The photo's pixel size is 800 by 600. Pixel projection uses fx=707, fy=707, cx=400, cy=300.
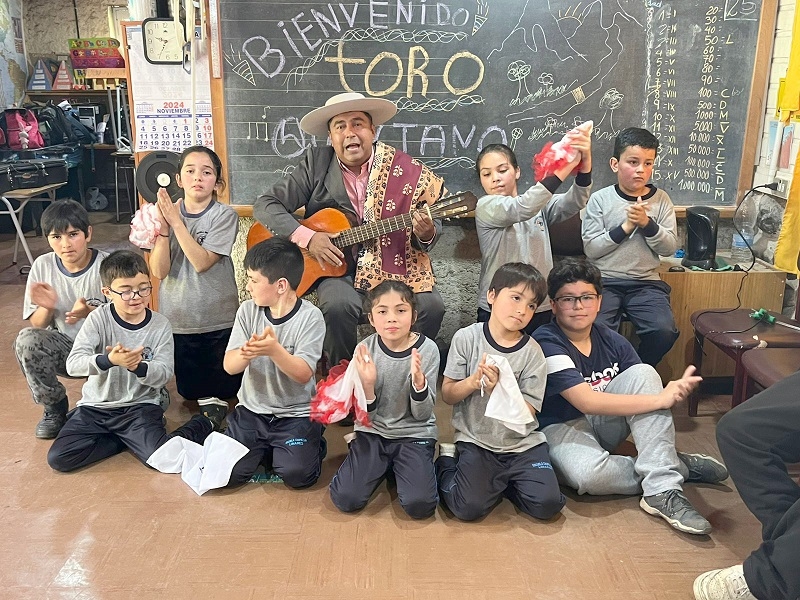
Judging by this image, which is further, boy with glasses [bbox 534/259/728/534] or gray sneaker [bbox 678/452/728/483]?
gray sneaker [bbox 678/452/728/483]

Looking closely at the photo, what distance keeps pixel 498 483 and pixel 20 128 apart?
6.78 meters

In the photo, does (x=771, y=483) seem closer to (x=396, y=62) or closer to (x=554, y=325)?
(x=554, y=325)

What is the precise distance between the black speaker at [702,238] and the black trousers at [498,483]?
163 centimetres

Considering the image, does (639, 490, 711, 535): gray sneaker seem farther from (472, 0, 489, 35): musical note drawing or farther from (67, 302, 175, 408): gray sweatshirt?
(472, 0, 489, 35): musical note drawing

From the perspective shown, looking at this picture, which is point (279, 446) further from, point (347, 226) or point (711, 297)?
point (711, 297)

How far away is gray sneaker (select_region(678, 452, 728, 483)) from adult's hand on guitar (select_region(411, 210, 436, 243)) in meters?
1.45

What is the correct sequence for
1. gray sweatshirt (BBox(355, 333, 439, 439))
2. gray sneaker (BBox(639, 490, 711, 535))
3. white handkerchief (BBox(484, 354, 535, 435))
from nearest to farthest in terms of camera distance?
1. gray sneaker (BBox(639, 490, 711, 535))
2. white handkerchief (BBox(484, 354, 535, 435))
3. gray sweatshirt (BBox(355, 333, 439, 439))

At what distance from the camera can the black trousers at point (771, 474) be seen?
1.86 m

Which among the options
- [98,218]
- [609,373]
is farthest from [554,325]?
[98,218]

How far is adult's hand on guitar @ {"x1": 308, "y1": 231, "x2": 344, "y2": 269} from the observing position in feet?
10.9

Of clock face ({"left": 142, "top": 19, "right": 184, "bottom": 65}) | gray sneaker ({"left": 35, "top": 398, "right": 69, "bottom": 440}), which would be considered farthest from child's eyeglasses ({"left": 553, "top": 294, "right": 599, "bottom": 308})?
clock face ({"left": 142, "top": 19, "right": 184, "bottom": 65})

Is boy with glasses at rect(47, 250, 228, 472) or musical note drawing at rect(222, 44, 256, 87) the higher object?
musical note drawing at rect(222, 44, 256, 87)

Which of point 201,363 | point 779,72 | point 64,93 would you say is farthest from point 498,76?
point 64,93

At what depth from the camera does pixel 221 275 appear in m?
3.44
